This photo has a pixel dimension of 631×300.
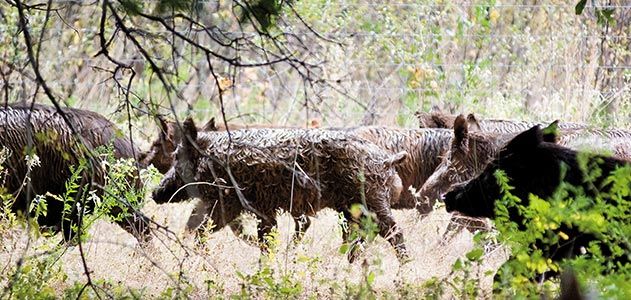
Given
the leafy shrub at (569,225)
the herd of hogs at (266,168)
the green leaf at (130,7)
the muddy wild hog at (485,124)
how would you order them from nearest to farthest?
the leafy shrub at (569,225) < the green leaf at (130,7) < the herd of hogs at (266,168) < the muddy wild hog at (485,124)

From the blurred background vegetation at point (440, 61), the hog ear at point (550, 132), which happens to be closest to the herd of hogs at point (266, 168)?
the hog ear at point (550, 132)

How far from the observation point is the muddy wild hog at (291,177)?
8.48 m

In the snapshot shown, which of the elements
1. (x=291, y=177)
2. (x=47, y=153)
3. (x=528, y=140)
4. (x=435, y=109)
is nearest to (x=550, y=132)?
(x=528, y=140)

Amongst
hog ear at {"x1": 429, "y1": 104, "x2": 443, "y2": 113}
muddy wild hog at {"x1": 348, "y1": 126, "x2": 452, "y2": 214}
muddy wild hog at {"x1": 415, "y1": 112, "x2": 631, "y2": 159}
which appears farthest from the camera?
hog ear at {"x1": 429, "y1": 104, "x2": 443, "y2": 113}

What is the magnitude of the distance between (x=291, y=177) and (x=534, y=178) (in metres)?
2.63

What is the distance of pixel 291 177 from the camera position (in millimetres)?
8445

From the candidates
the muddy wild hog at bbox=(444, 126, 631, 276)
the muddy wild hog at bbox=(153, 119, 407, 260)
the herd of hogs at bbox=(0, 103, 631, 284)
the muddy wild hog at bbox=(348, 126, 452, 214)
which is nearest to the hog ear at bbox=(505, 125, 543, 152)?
the muddy wild hog at bbox=(444, 126, 631, 276)

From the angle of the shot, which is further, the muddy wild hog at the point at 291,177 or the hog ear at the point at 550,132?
the muddy wild hog at the point at 291,177

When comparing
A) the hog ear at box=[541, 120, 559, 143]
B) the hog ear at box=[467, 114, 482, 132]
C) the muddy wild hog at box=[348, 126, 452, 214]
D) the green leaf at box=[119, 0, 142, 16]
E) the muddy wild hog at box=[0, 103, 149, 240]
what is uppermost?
the green leaf at box=[119, 0, 142, 16]

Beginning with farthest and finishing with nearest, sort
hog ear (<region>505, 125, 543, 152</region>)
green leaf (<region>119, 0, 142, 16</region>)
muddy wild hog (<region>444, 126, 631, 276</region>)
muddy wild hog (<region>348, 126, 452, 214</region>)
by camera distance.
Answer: muddy wild hog (<region>348, 126, 452, 214</region>) < hog ear (<region>505, 125, 543, 152</region>) < muddy wild hog (<region>444, 126, 631, 276</region>) < green leaf (<region>119, 0, 142, 16</region>)

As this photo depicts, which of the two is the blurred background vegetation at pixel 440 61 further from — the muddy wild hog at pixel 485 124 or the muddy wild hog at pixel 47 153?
the muddy wild hog at pixel 47 153

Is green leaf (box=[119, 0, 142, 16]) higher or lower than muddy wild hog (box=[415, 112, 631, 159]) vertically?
higher

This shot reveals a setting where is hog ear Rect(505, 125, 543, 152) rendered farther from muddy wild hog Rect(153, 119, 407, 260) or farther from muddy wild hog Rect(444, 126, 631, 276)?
muddy wild hog Rect(153, 119, 407, 260)

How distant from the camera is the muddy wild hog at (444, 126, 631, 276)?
585 cm
